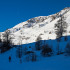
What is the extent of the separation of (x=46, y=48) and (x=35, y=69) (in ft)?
22.0

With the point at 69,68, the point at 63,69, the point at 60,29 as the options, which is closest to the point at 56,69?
the point at 63,69

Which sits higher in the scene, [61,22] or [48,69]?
[61,22]

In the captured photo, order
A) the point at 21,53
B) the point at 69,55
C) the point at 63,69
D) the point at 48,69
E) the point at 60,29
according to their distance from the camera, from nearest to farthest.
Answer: the point at 63,69 < the point at 48,69 < the point at 69,55 < the point at 21,53 < the point at 60,29

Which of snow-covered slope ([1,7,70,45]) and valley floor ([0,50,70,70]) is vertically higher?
snow-covered slope ([1,7,70,45])

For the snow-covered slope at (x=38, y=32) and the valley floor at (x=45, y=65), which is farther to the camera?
the snow-covered slope at (x=38, y=32)

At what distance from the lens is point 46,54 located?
1330 centimetres

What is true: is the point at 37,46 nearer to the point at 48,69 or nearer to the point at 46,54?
the point at 46,54

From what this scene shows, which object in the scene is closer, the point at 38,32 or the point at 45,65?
the point at 45,65

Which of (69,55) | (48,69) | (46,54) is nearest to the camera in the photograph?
(48,69)

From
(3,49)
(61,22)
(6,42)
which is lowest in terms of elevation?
(3,49)

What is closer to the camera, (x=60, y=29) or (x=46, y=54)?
(x=46, y=54)

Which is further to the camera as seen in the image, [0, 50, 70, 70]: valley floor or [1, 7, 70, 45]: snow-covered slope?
[1, 7, 70, 45]: snow-covered slope

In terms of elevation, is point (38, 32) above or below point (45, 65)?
above

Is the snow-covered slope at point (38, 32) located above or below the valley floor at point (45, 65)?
above
